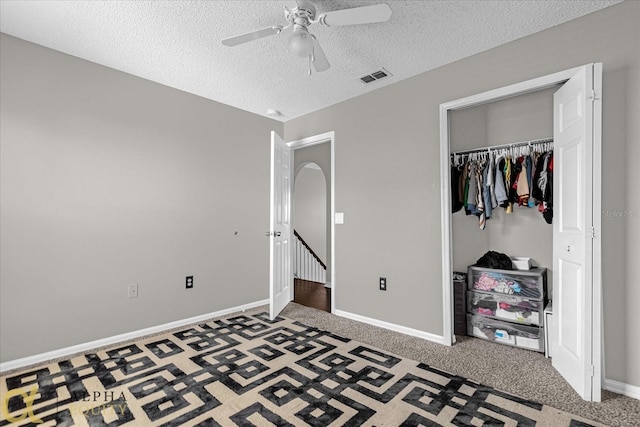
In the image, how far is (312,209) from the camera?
20.6 ft

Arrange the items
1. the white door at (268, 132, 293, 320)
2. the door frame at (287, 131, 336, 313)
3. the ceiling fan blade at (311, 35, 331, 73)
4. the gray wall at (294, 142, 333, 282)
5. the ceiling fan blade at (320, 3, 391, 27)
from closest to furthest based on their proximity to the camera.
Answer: the ceiling fan blade at (320, 3, 391, 27)
the ceiling fan blade at (311, 35, 331, 73)
the white door at (268, 132, 293, 320)
the door frame at (287, 131, 336, 313)
the gray wall at (294, 142, 333, 282)

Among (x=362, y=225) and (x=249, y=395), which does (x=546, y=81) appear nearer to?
(x=362, y=225)

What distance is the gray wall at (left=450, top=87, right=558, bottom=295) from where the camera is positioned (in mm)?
3008

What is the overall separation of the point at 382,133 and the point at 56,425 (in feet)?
11.0

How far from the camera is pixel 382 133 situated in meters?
3.35

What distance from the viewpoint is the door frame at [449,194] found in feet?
6.36

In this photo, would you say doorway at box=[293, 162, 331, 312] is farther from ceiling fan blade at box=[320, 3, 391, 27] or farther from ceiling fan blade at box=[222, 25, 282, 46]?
ceiling fan blade at box=[320, 3, 391, 27]

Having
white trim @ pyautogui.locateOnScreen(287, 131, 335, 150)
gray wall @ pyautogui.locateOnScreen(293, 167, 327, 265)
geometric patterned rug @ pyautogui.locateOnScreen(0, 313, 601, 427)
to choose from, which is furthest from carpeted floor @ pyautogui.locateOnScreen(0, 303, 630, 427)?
gray wall @ pyautogui.locateOnScreen(293, 167, 327, 265)

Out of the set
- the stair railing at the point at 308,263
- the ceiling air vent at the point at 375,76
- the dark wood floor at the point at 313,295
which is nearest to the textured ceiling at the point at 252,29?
the ceiling air vent at the point at 375,76

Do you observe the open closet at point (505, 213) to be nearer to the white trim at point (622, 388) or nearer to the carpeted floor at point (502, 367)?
the carpeted floor at point (502, 367)

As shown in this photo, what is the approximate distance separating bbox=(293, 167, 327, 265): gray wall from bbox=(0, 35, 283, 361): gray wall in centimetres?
232

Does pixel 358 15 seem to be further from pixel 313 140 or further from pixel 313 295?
pixel 313 295

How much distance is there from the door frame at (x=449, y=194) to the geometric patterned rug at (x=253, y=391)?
56 cm

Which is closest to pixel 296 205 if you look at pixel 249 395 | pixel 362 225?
pixel 362 225
